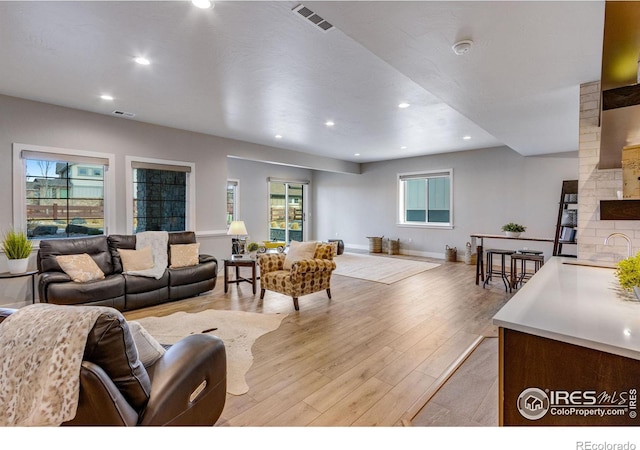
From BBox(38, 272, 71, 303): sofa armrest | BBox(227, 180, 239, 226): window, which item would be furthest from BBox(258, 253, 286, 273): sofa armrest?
BBox(227, 180, 239, 226): window

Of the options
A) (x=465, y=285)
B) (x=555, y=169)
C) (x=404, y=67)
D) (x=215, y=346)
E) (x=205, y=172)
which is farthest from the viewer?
(x=555, y=169)

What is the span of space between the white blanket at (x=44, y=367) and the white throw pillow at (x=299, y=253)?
3.24 metres

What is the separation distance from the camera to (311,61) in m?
2.86

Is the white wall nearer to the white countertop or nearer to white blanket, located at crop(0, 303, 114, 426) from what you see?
the white countertop

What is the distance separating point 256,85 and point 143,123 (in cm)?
268

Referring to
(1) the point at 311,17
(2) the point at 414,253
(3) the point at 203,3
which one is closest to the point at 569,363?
(1) the point at 311,17

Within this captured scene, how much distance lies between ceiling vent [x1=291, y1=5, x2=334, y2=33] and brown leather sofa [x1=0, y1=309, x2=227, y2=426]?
83.3 inches

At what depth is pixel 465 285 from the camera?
5.20m

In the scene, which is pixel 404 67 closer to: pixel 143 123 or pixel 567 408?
pixel 567 408

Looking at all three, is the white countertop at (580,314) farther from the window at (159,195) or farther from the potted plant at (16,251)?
the window at (159,195)

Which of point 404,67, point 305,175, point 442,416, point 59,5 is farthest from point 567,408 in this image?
point 305,175

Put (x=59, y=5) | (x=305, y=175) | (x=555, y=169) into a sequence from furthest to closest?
(x=305, y=175) < (x=555, y=169) < (x=59, y=5)

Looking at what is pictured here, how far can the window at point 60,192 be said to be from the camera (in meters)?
4.02

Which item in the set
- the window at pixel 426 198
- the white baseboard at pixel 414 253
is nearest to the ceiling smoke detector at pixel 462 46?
the window at pixel 426 198
